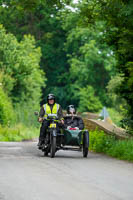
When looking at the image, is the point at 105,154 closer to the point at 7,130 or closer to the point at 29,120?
the point at 7,130

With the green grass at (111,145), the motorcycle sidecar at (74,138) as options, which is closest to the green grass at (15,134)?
the green grass at (111,145)

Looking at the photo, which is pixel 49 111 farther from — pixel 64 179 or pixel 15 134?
pixel 15 134

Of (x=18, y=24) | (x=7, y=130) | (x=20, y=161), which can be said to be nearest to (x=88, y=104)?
(x=18, y=24)

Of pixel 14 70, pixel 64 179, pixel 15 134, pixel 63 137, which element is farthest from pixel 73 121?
pixel 14 70

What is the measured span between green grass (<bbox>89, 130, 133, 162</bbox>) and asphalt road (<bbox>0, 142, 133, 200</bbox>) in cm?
116

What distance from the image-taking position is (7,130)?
32969 mm

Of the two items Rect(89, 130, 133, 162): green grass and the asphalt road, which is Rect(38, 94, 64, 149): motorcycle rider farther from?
Rect(89, 130, 133, 162): green grass

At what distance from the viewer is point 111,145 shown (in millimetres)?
19016

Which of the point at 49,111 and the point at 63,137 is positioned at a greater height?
the point at 49,111

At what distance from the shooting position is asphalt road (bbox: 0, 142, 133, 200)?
9281 mm

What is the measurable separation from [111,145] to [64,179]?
788 centimetres

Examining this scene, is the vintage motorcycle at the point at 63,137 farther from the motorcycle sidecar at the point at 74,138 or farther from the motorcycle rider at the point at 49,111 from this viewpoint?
the motorcycle rider at the point at 49,111

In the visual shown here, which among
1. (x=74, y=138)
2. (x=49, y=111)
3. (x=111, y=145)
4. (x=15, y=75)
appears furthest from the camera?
(x=15, y=75)

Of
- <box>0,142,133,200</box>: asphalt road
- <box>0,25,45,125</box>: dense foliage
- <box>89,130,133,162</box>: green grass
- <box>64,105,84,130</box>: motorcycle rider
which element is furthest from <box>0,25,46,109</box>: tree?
<box>0,142,133,200</box>: asphalt road
